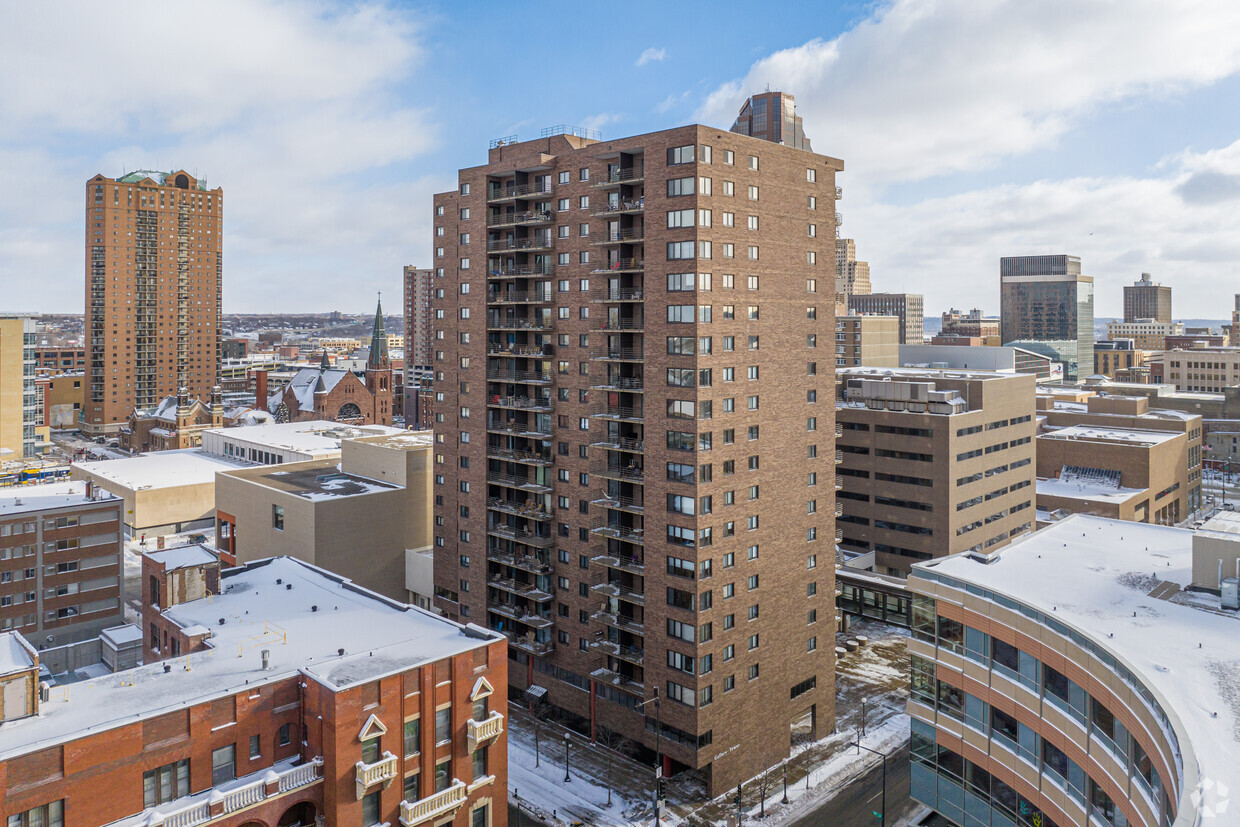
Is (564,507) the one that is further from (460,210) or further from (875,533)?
(875,533)

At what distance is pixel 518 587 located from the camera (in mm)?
75062

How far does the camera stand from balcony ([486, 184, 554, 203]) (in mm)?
72188

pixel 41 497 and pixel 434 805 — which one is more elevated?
pixel 41 497

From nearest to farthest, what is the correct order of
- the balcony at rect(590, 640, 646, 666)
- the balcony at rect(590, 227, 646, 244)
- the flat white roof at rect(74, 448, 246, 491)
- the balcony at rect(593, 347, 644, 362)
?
the balcony at rect(590, 640, 646, 666)
the balcony at rect(590, 227, 646, 244)
the balcony at rect(593, 347, 644, 362)
the flat white roof at rect(74, 448, 246, 491)

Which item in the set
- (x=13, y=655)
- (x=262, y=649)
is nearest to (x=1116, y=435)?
(x=262, y=649)

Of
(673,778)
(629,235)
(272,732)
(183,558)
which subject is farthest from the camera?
(629,235)

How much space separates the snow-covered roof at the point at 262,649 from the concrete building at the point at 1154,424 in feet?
402

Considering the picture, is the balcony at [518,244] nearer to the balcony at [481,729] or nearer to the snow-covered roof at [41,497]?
the balcony at [481,729]

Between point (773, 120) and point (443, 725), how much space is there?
8635 centimetres

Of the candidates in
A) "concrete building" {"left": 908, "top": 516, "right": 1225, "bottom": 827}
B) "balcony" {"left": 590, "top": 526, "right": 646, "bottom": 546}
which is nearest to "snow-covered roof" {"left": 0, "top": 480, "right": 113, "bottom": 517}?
"balcony" {"left": 590, "top": 526, "right": 646, "bottom": 546}

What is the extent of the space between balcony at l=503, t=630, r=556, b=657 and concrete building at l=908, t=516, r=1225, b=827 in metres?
33.0

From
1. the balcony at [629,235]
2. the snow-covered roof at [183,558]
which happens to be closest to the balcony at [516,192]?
the balcony at [629,235]

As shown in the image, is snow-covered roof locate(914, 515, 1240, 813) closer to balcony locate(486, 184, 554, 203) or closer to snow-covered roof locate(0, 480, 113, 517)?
balcony locate(486, 184, 554, 203)

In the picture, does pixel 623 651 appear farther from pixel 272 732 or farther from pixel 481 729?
pixel 272 732
